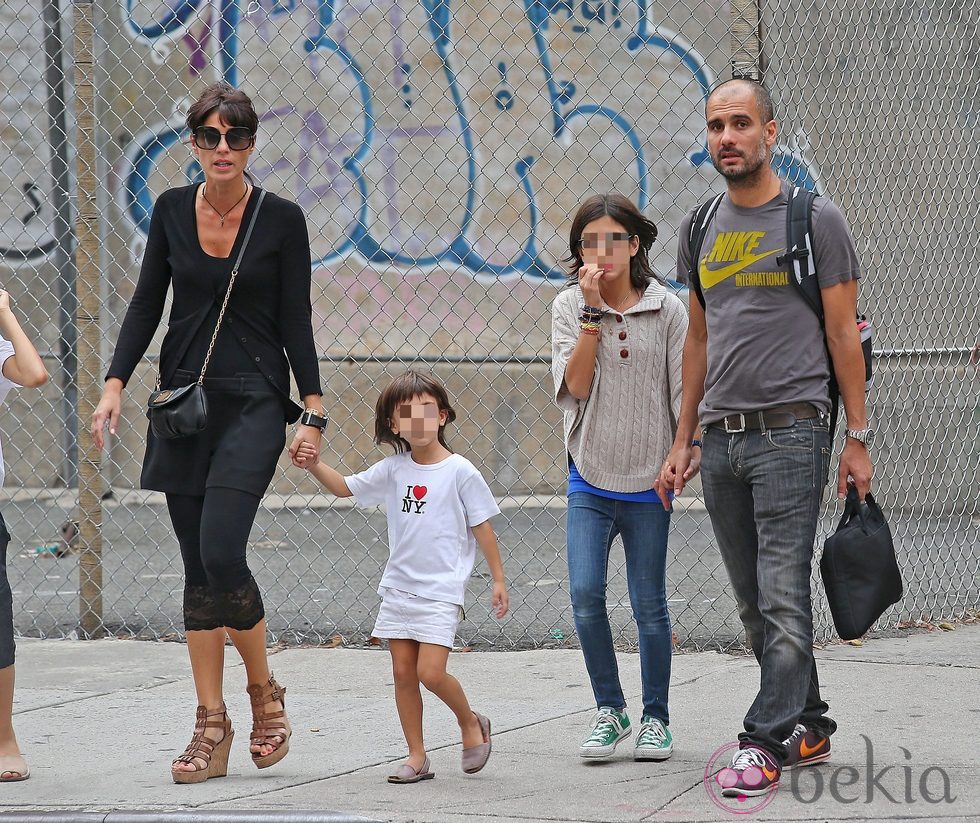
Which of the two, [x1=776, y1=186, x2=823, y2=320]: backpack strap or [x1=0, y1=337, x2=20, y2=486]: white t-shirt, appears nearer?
[x1=776, y1=186, x2=823, y2=320]: backpack strap

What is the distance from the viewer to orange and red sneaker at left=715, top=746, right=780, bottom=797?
11.9 ft

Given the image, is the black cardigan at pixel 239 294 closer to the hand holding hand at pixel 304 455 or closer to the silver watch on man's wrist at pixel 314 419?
the silver watch on man's wrist at pixel 314 419

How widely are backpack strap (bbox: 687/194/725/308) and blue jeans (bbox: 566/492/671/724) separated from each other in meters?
0.68

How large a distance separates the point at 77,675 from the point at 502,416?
4454 millimetres

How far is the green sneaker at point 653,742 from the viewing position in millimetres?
4066

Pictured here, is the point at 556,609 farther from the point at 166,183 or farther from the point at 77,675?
the point at 166,183

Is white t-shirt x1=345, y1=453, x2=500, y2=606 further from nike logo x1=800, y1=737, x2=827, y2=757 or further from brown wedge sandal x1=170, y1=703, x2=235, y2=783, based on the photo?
nike logo x1=800, y1=737, x2=827, y2=757

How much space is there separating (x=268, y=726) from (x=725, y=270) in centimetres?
186

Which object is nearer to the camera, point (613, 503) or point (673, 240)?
point (613, 503)

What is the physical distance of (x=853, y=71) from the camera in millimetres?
7801

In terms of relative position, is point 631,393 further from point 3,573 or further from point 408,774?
Answer: point 3,573

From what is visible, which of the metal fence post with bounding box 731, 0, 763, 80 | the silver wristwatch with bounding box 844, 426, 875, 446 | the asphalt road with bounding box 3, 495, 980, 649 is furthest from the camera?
the asphalt road with bounding box 3, 495, 980, 649

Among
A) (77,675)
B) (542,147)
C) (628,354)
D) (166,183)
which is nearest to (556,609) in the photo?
(77,675)

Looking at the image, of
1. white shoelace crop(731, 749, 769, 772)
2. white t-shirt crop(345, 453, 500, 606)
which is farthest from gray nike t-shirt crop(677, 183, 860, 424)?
white shoelace crop(731, 749, 769, 772)
